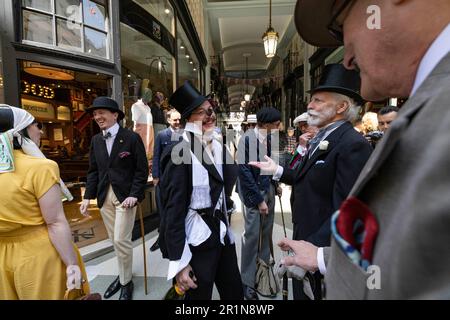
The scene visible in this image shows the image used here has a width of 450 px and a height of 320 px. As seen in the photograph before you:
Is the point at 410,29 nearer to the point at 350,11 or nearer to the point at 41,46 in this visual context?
the point at 350,11

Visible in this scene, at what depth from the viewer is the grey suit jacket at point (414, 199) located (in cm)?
40

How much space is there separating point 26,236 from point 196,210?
1.06 metres

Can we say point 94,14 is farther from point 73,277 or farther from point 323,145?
point 323,145

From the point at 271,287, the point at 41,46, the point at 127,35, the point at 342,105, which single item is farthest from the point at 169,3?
the point at 271,287

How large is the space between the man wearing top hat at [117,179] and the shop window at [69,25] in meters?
1.42

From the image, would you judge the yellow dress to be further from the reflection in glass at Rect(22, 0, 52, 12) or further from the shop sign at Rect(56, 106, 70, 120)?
the shop sign at Rect(56, 106, 70, 120)

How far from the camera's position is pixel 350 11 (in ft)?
2.67

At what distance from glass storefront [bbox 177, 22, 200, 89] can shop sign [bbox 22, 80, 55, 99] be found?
4.04 meters

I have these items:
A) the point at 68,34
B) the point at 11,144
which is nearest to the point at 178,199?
the point at 11,144

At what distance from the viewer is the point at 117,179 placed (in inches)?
124

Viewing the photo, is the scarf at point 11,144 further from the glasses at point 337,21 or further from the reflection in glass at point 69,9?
the reflection in glass at point 69,9

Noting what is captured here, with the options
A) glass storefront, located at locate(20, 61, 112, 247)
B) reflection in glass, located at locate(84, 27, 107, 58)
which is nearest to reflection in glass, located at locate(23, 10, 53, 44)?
reflection in glass, located at locate(84, 27, 107, 58)

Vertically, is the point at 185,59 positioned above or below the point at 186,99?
above

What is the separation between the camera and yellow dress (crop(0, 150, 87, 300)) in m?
1.47
